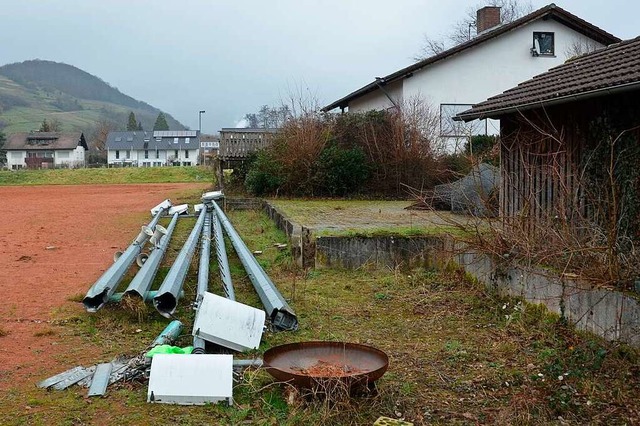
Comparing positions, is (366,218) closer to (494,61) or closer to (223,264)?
(223,264)

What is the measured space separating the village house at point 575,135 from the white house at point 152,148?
97675mm

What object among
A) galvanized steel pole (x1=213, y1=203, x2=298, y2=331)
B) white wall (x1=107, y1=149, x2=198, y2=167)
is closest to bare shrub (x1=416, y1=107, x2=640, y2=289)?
galvanized steel pole (x1=213, y1=203, x2=298, y2=331)

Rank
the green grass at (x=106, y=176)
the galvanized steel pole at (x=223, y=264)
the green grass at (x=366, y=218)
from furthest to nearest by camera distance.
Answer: the green grass at (x=106, y=176), the green grass at (x=366, y=218), the galvanized steel pole at (x=223, y=264)

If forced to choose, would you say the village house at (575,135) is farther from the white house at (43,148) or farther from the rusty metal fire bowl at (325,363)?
the white house at (43,148)

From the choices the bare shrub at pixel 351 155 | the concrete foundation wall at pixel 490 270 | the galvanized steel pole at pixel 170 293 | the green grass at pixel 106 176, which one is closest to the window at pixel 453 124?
the bare shrub at pixel 351 155

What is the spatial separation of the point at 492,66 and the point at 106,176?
117ft

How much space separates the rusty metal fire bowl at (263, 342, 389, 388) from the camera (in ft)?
16.0

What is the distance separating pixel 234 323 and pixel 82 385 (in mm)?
1461

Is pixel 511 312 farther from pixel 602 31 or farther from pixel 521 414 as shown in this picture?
pixel 602 31

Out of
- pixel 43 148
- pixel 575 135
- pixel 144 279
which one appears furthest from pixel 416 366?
pixel 43 148

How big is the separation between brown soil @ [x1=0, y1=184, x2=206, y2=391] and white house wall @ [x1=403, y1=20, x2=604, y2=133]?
38.7 feet

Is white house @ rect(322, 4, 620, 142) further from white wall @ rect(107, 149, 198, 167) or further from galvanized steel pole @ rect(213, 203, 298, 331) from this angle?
white wall @ rect(107, 149, 198, 167)

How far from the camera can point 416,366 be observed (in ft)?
19.8

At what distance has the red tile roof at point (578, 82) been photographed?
7211mm
